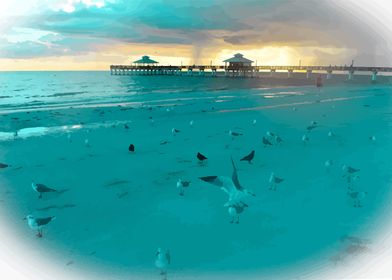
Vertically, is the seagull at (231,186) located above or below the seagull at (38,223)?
above

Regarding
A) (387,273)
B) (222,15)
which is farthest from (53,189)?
(387,273)

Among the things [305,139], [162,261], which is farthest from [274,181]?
[305,139]

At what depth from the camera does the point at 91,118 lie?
10.1 m

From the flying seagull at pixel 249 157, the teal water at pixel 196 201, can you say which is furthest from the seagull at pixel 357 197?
the flying seagull at pixel 249 157

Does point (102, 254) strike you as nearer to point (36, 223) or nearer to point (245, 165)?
point (36, 223)

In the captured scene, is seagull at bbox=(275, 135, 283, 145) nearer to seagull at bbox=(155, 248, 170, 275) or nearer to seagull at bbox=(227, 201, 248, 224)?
seagull at bbox=(227, 201, 248, 224)

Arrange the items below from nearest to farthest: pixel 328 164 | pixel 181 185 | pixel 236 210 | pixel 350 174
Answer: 1. pixel 236 210
2. pixel 181 185
3. pixel 350 174
4. pixel 328 164

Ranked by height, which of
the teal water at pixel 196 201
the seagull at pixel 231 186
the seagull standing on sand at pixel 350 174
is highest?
the seagull at pixel 231 186

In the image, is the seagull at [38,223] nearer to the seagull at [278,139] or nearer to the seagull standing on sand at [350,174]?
the seagull standing on sand at [350,174]

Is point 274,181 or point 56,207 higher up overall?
point 274,181

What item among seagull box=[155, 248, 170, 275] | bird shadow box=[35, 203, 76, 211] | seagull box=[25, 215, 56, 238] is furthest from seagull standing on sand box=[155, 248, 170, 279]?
bird shadow box=[35, 203, 76, 211]

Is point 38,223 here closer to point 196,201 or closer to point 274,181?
point 196,201

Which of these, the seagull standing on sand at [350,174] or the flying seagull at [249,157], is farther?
the flying seagull at [249,157]

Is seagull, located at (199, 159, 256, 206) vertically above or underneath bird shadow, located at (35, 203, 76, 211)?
above
